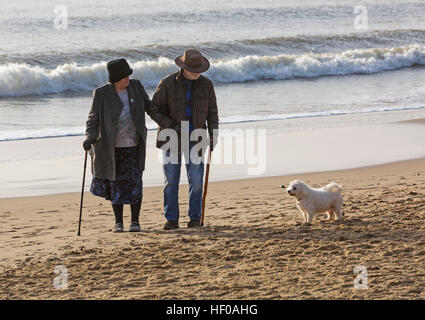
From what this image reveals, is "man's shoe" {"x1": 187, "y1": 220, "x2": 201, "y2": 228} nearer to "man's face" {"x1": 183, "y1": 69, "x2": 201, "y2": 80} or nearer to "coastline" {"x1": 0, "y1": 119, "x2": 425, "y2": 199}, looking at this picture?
"man's face" {"x1": 183, "y1": 69, "x2": 201, "y2": 80}

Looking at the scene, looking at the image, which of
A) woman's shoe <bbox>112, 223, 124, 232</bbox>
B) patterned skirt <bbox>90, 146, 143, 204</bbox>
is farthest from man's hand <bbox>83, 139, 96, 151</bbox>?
woman's shoe <bbox>112, 223, 124, 232</bbox>

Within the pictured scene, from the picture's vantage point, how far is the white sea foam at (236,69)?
74.1 feet

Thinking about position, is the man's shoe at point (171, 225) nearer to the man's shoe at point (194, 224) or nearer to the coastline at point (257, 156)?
the man's shoe at point (194, 224)

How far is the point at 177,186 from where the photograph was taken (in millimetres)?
7512

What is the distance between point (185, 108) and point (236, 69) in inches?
736

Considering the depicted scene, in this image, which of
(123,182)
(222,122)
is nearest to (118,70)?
(123,182)

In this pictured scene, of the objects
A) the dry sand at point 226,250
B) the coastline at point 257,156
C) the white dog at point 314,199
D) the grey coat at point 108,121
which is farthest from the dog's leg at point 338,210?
the coastline at point 257,156

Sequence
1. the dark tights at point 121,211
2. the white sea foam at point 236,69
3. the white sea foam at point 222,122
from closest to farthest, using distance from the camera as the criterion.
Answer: the dark tights at point 121,211, the white sea foam at point 222,122, the white sea foam at point 236,69

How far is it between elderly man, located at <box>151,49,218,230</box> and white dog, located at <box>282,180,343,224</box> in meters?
0.91

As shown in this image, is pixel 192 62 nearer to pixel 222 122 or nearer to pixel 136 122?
pixel 136 122

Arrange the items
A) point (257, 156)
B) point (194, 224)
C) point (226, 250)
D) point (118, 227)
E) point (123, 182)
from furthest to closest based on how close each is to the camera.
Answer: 1. point (257, 156)
2. point (194, 224)
3. point (118, 227)
4. point (123, 182)
5. point (226, 250)

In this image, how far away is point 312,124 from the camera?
49.3ft
